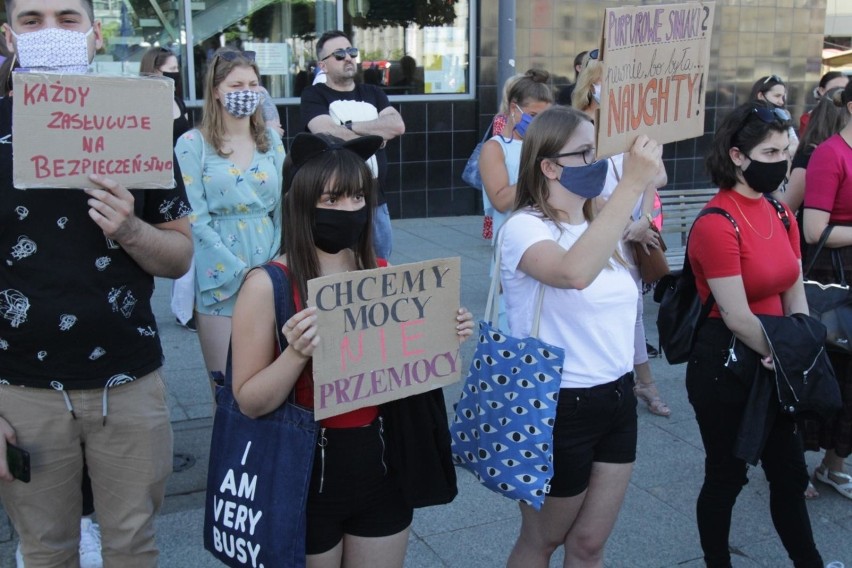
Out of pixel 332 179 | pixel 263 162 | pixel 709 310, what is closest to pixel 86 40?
pixel 332 179

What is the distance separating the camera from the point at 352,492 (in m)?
2.55

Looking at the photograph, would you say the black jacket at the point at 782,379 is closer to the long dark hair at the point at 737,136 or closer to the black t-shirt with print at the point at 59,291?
the long dark hair at the point at 737,136

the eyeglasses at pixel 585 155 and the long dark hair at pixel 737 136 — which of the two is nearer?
the eyeglasses at pixel 585 155

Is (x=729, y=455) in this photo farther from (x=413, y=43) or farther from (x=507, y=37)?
(x=413, y=43)

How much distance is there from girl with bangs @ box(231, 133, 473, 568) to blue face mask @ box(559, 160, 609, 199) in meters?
0.61

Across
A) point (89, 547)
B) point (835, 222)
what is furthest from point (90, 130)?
point (835, 222)

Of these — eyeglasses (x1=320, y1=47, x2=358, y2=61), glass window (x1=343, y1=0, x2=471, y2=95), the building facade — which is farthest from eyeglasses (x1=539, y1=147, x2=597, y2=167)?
glass window (x1=343, y1=0, x2=471, y2=95)

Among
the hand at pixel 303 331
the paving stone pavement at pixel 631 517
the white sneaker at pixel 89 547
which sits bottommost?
the paving stone pavement at pixel 631 517

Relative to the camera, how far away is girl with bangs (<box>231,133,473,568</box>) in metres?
2.45

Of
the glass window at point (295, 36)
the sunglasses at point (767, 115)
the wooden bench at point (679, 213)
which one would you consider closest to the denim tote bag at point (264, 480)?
the sunglasses at point (767, 115)

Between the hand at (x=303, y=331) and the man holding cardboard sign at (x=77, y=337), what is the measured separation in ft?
1.84

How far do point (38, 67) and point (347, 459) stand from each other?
1.32 meters

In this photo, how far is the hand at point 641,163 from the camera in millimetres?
2848

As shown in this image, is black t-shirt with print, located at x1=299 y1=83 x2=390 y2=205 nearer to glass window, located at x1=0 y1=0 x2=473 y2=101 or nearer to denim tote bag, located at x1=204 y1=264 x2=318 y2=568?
denim tote bag, located at x1=204 y1=264 x2=318 y2=568
